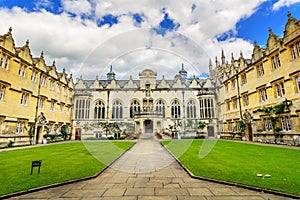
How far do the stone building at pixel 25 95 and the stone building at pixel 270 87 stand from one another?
2917 centimetres

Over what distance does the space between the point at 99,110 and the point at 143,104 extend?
10.7 meters

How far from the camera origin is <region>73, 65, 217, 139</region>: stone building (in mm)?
37781

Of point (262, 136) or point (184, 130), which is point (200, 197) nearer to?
point (262, 136)

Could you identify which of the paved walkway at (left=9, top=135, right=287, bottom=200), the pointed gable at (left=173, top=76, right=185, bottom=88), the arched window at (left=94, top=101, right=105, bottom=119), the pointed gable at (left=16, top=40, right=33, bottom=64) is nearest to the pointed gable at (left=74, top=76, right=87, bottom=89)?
the arched window at (left=94, top=101, right=105, bottom=119)

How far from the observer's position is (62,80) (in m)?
32.4

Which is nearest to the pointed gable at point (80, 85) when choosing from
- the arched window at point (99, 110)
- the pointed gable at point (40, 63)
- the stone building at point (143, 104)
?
the stone building at point (143, 104)

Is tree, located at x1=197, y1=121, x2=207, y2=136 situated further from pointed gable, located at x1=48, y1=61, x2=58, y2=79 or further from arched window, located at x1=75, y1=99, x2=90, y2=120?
pointed gable, located at x1=48, y1=61, x2=58, y2=79

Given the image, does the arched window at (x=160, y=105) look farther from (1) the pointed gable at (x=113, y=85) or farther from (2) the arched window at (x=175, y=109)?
(1) the pointed gable at (x=113, y=85)

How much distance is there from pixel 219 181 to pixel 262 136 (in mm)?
19216

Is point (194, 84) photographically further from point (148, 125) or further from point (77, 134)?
point (77, 134)

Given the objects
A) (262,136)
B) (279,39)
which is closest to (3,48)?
(279,39)

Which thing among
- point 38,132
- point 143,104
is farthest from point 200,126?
point 38,132

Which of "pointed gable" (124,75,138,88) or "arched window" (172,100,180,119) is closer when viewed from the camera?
"arched window" (172,100,180,119)

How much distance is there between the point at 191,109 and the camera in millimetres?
40719
